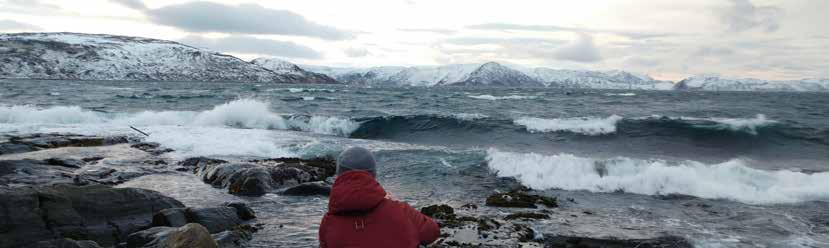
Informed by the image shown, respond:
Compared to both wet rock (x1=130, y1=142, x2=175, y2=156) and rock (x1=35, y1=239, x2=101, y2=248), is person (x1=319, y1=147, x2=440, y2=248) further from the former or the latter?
wet rock (x1=130, y1=142, x2=175, y2=156)

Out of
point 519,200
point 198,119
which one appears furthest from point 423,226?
point 198,119

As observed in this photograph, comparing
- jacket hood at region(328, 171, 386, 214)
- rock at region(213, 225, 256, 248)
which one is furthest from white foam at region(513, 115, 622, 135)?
jacket hood at region(328, 171, 386, 214)

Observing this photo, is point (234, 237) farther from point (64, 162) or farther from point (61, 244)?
point (64, 162)

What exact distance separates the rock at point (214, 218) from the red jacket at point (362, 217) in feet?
21.6

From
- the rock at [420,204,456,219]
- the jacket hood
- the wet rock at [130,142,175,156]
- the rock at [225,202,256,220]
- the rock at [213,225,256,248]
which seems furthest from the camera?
the wet rock at [130,142,175,156]

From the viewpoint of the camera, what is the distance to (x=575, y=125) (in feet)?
98.8

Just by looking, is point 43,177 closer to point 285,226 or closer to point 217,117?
point 285,226

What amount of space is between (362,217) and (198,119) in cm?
3258

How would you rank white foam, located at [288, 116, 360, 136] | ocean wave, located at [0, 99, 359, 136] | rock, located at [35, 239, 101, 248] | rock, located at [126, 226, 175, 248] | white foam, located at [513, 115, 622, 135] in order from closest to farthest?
1. rock, located at [35, 239, 101, 248]
2. rock, located at [126, 226, 175, 248]
3. white foam, located at [513, 115, 622, 135]
4. ocean wave, located at [0, 99, 359, 136]
5. white foam, located at [288, 116, 360, 136]

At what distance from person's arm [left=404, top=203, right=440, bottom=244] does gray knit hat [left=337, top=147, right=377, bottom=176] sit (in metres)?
0.41

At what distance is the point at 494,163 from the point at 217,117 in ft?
70.1

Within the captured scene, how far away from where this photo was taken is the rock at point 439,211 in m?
10.9

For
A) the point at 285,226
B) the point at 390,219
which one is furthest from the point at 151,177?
the point at 390,219

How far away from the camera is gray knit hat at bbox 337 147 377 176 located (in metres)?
3.47
